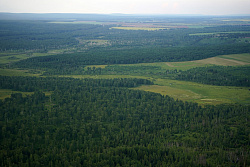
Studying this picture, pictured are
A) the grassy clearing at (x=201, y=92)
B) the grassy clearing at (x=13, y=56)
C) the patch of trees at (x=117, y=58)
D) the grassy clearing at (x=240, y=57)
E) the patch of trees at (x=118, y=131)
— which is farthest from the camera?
the grassy clearing at (x=13, y=56)

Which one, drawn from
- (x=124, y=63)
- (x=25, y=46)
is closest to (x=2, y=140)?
(x=124, y=63)

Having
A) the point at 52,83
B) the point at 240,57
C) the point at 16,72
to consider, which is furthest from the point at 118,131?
the point at 240,57

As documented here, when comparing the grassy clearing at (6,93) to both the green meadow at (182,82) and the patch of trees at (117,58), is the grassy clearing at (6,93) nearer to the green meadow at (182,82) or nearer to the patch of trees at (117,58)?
the green meadow at (182,82)

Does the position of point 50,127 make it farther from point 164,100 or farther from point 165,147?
point 164,100

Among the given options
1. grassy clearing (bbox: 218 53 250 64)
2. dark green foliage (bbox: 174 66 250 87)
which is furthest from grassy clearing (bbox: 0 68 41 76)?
grassy clearing (bbox: 218 53 250 64)

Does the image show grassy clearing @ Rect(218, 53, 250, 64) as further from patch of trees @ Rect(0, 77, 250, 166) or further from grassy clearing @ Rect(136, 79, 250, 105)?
patch of trees @ Rect(0, 77, 250, 166)

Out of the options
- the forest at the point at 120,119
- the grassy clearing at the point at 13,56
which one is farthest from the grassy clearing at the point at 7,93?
the grassy clearing at the point at 13,56
